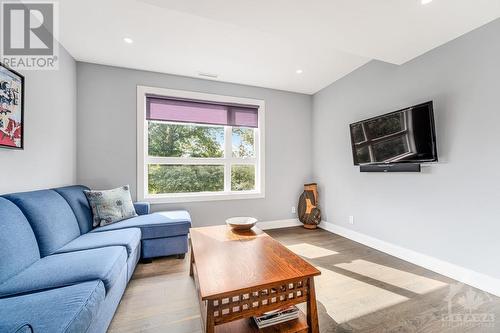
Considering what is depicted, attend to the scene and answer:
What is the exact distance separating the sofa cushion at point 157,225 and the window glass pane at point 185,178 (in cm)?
72

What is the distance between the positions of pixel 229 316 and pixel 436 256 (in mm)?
2338

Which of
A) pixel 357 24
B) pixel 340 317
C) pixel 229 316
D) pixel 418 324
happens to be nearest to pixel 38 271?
pixel 229 316

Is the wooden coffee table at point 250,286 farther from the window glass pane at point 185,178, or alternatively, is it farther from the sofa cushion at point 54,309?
the window glass pane at point 185,178

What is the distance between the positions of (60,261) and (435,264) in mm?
3361

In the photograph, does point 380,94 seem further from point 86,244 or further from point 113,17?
point 86,244

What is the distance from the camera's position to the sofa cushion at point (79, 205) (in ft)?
7.11

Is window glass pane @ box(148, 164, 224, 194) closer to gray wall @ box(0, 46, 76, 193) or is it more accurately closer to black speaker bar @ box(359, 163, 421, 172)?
gray wall @ box(0, 46, 76, 193)

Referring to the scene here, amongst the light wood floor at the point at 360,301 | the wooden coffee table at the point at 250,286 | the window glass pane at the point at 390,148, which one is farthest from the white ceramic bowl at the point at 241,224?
the window glass pane at the point at 390,148

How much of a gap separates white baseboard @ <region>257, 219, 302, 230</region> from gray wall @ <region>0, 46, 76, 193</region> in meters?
2.88

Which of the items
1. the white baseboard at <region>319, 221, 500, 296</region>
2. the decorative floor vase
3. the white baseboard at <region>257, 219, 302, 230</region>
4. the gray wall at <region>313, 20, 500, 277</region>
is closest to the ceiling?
the gray wall at <region>313, 20, 500, 277</region>

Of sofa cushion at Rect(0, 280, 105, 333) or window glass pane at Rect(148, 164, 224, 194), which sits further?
window glass pane at Rect(148, 164, 224, 194)

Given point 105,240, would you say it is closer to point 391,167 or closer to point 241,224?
point 241,224

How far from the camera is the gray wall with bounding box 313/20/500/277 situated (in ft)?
6.15

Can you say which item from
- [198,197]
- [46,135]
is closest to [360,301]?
[198,197]
